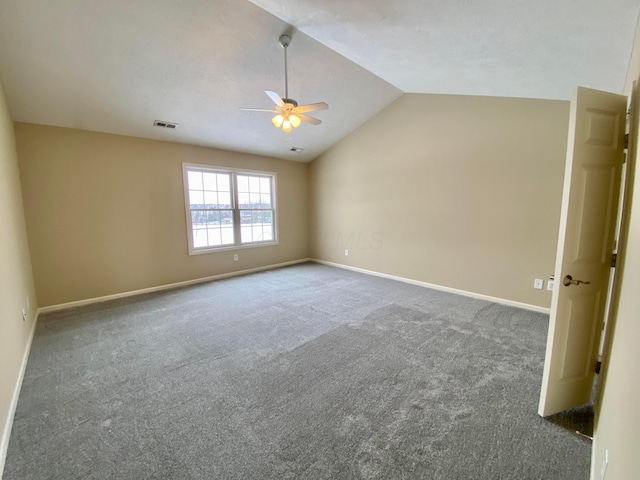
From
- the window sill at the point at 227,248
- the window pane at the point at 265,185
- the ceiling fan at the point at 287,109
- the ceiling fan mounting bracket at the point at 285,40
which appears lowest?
the window sill at the point at 227,248

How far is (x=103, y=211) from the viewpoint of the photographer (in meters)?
4.03

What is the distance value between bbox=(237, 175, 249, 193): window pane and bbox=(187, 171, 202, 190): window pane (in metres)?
0.77

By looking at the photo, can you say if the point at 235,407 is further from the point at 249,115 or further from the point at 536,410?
the point at 249,115

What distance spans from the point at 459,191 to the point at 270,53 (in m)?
3.18

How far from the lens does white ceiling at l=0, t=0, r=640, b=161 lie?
196 cm

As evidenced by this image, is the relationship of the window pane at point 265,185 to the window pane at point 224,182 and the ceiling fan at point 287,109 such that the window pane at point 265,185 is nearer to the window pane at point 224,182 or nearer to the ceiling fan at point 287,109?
the window pane at point 224,182

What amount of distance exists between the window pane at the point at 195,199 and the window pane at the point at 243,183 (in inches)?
31.6

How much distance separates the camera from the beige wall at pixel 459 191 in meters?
3.43

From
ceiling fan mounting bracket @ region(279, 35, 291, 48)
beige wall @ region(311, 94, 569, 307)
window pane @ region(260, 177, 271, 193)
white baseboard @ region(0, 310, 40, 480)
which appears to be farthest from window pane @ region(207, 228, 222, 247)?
ceiling fan mounting bracket @ region(279, 35, 291, 48)

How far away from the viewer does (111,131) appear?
3.98m

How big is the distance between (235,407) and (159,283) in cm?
352

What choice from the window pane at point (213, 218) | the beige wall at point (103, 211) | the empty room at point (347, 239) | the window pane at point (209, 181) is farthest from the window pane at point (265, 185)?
the window pane at point (213, 218)

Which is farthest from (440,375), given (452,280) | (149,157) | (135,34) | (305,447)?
(149,157)

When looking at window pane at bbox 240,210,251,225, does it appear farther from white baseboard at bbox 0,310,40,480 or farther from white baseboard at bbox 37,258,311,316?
white baseboard at bbox 0,310,40,480
